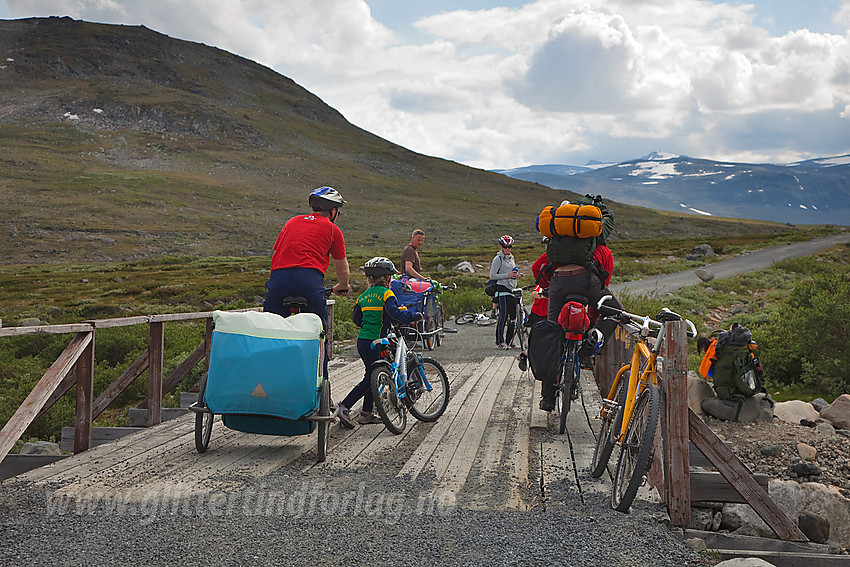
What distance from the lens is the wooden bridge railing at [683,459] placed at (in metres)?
4.46

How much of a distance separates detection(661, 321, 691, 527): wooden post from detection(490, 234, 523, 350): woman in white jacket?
7929 mm

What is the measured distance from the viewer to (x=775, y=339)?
13711 mm

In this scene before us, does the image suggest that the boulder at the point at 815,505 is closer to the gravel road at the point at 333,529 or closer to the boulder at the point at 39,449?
the gravel road at the point at 333,529

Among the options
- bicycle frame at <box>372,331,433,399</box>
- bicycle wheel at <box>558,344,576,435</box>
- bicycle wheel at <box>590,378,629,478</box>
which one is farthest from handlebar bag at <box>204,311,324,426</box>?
bicycle wheel at <box>558,344,576,435</box>

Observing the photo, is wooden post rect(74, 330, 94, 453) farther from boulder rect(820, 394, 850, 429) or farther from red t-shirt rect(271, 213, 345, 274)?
boulder rect(820, 394, 850, 429)

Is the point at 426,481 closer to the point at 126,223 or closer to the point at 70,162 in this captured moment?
the point at 126,223

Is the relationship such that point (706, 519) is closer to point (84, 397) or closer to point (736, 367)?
point (736, 367)

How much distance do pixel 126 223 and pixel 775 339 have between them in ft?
282

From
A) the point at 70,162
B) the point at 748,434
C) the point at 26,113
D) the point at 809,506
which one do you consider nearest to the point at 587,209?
the point at 809,506

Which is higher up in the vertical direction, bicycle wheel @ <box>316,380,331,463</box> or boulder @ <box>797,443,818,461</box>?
bicycle wheel @ <box>316,380,331,463</box>

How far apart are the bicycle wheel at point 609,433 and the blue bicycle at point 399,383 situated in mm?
1979

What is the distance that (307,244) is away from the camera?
603cm

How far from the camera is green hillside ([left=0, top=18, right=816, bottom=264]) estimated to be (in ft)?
275

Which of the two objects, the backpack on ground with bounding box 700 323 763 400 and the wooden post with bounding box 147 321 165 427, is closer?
Answer: the wooden post with bounding box 147 321 165 427
